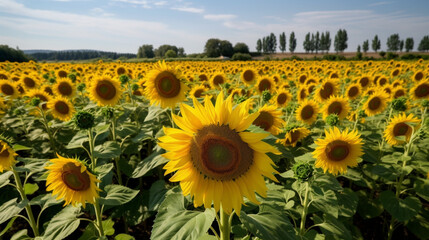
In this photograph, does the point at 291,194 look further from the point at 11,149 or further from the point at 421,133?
the point at 11,149

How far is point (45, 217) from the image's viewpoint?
3.55m

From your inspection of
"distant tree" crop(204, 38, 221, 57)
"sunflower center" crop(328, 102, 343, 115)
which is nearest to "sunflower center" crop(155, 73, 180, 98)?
"sunflower center" crop(328, 102, 343, 115)

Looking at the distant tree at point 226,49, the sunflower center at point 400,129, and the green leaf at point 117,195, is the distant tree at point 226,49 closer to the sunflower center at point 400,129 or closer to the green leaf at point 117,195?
the sunflower center at point 400,129

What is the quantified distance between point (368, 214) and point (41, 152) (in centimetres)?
600

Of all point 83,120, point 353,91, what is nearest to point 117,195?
point 83,120

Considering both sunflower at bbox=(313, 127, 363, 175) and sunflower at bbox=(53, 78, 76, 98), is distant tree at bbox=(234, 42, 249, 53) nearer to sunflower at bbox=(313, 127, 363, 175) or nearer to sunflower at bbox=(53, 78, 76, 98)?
sunflower at bbox=(53, 78, 76, 98)

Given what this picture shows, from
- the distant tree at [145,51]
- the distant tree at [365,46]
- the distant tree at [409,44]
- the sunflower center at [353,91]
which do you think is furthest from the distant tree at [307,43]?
the sunflower center at [353,91]

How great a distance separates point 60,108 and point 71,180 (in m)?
3.37

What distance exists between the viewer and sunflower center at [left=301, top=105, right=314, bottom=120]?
4.59 meters

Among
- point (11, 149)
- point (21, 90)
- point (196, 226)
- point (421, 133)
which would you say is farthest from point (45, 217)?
point (421, 133)

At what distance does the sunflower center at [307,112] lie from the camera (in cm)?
459

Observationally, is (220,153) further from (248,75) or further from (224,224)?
(248,75)

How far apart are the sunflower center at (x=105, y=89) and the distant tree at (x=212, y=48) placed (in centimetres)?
8039

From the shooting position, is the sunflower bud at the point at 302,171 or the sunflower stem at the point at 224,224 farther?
the sunflower bud at the point at 302,171
